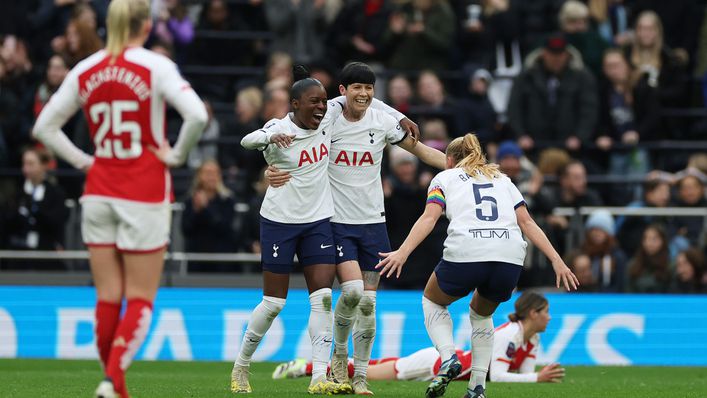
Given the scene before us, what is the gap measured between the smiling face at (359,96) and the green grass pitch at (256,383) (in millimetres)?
2188

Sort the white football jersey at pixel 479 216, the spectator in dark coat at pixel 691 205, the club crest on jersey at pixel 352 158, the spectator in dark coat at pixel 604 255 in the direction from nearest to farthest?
the white football jersey at pixel 479 216, the club crest on jersey at pixel 352 158, the spectator in dark coat at pixel 604 255, the spectator in dark coat at pixel 691 205

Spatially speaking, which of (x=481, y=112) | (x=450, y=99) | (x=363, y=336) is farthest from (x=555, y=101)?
(x=363, y=336)

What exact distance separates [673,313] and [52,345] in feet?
24.2

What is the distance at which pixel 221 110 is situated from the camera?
19391 millimetres

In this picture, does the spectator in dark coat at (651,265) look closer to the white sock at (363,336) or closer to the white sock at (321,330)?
the white sock at (363,336)

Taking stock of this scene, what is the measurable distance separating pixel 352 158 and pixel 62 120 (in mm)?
3065

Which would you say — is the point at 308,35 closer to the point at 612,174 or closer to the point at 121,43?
the point at 612,174

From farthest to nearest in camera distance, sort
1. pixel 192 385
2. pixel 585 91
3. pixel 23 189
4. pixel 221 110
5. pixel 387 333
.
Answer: pixel 221 110 → pixel 585 91 → pixel 23 189 → pixel 387 333 → pixel 192 385

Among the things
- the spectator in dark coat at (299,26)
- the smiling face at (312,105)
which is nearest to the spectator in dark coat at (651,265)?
the spectator in dark coat at (299,26)

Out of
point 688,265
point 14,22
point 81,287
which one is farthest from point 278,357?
point 14,22

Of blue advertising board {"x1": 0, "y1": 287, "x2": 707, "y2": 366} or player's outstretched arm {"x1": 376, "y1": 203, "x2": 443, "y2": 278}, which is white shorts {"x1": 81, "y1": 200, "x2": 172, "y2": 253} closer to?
player's outstretched arm {"x1": 376, "y1": 203, "x2": 443, "y2": 278}

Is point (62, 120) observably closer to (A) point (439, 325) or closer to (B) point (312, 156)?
(B) point (312, 156)

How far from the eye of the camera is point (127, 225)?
7.41 m

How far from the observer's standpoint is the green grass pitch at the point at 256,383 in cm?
1012
